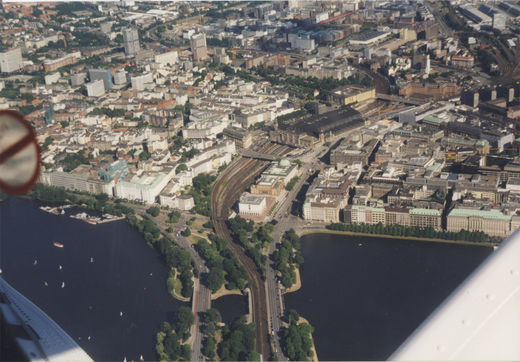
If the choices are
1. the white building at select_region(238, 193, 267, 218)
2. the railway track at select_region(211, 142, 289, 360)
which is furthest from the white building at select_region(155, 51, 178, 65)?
the white building at select_region(238, 193, 267, 218)

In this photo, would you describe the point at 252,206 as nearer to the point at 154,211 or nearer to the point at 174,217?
the point at 174,217

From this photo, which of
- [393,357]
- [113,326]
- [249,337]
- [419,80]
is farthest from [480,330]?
[419,80]

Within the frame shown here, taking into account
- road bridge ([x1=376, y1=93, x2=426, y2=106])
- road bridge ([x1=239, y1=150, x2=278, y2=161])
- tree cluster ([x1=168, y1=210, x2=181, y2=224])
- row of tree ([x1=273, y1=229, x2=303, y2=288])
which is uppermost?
row of tree ([x1=273, y1=229, x2=303, y2=288])

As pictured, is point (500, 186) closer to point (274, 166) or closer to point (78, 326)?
point (274, 166)

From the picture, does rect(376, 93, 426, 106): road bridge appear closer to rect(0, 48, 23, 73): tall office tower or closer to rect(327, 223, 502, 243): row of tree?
rect(327, 223, 502, 243): row of tree

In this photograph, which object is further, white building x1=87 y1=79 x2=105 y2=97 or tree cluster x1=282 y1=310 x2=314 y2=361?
white building x1=87 y1=79 x2=105 y2=97

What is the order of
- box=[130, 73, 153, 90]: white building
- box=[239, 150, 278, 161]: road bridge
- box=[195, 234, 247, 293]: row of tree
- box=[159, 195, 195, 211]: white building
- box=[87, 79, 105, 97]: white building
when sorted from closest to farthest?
box=[195, 234, 247, 293]: row of tree < box=[159, 195, 195, 211]: white building < box=[239, 150, 278, 161]: road bridge < box=[87, 79, 105, 97]: white building < box=[130, 73, 153, 90]: white building
